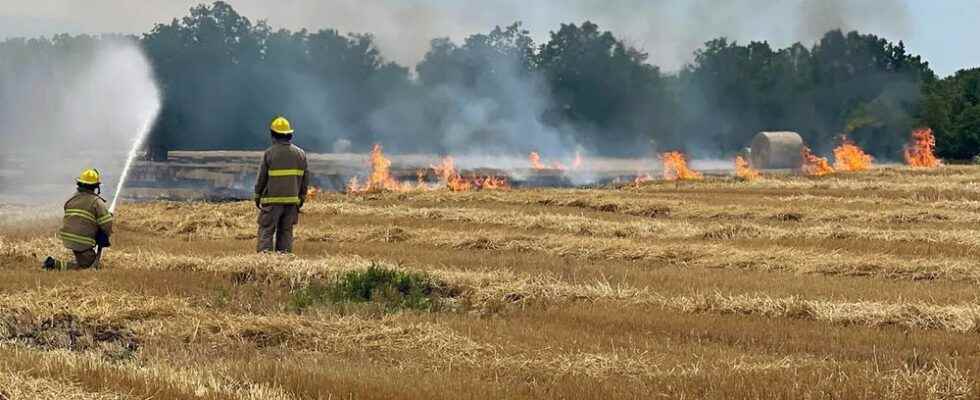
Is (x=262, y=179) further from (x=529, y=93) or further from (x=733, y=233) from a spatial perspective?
(x=529, y=93)

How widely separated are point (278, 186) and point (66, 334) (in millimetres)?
5362

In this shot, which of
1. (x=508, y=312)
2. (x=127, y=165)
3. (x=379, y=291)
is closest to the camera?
(x=508, y=312)

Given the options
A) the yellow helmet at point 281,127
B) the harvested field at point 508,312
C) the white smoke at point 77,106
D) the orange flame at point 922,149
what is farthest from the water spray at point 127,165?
the orange flame at point 922,149

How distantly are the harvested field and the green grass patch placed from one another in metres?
0.03

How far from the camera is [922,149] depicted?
54.3 metres

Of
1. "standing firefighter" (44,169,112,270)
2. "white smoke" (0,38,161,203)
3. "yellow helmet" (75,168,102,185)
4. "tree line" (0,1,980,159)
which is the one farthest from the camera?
"tree line" (0,1,980,159)

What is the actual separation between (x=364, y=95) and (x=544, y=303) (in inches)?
2124

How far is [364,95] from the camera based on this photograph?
2542 inches

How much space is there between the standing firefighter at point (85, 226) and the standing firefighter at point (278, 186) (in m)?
2.00

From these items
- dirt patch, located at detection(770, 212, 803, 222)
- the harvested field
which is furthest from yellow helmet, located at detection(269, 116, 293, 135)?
dirt patch, located at detection(770, 212, 803, 222)

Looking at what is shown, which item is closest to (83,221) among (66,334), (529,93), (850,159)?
(66,334)

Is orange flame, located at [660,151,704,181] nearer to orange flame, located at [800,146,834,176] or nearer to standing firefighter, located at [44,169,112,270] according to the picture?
→ orange flame, located at [800,146,834,176]

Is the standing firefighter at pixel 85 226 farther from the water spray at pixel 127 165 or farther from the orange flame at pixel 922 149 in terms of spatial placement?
the orange flame at pixel 922 149

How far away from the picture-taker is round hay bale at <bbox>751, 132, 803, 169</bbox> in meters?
51.0
